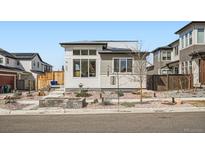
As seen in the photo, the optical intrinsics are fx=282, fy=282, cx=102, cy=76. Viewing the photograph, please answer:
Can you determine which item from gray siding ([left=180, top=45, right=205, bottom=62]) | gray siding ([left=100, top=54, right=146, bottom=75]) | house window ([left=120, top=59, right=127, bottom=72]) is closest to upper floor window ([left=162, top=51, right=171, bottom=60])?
gray siding ([left=180, top=45, right=205, bottom=62])

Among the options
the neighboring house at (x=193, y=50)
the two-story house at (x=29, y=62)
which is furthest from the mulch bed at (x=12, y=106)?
the two-story house at (x=29, y=62)

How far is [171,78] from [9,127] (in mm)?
18482

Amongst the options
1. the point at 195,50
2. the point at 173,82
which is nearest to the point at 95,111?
the point at 173,82

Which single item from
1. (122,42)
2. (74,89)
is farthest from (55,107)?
(122,42)

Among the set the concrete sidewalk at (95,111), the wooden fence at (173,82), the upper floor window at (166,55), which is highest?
the upper floor window at (166,55)

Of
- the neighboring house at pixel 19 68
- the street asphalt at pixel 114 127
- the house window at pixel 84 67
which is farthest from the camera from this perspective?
the neighboring house at pixel 19 68

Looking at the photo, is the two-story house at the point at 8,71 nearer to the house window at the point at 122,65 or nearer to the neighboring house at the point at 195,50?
the house window at the point at 122,65

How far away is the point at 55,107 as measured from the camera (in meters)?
17.5

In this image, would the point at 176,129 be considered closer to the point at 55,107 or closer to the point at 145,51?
the point at 55,107

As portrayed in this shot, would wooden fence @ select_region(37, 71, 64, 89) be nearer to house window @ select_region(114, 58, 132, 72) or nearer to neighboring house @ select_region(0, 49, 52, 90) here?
neighboring house @ select_region(0, 49, 52, 90)

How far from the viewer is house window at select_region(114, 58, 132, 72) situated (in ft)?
86.5

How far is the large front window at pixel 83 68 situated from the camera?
1036 inches

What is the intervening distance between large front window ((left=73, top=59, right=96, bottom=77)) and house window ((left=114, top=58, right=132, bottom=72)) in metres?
2.07

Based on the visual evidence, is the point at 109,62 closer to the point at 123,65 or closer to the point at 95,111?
the point at 123,65
